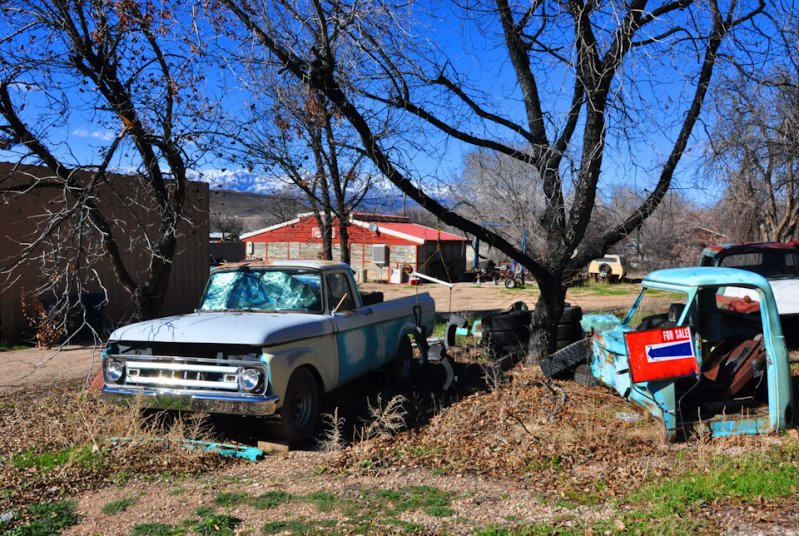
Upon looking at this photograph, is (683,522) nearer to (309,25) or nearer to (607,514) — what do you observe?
(607,514)

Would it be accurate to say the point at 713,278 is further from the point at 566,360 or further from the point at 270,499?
the point at 270,499

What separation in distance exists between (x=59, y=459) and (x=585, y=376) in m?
5.65

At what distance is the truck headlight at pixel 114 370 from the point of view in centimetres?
660

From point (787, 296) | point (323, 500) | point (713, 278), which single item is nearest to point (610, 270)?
point (787, 296)

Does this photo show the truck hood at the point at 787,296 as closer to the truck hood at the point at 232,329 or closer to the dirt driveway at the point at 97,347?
the dirt driveway at the point at 97,347

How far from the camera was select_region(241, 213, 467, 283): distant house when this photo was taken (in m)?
38.2

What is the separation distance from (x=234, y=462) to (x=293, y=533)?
1.95 metres

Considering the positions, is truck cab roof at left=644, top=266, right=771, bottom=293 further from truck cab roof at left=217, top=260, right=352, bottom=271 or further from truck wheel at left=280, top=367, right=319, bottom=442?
truck wheel at left=280, top=367, right=319, bottom=442

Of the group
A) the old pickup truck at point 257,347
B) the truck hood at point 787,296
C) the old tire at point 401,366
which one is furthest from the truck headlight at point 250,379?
the truck hood at point 787,296

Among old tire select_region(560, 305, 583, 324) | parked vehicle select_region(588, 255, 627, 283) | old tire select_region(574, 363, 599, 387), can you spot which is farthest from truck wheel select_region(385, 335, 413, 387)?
parked vehicle select_region(588, 255, 627, 283)

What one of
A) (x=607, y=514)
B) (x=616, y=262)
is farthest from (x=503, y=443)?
(x=616, y=262)

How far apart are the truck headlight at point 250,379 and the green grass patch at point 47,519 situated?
164 centimetres

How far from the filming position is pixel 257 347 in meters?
6.14

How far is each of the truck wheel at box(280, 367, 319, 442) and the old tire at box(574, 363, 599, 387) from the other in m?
3.30
